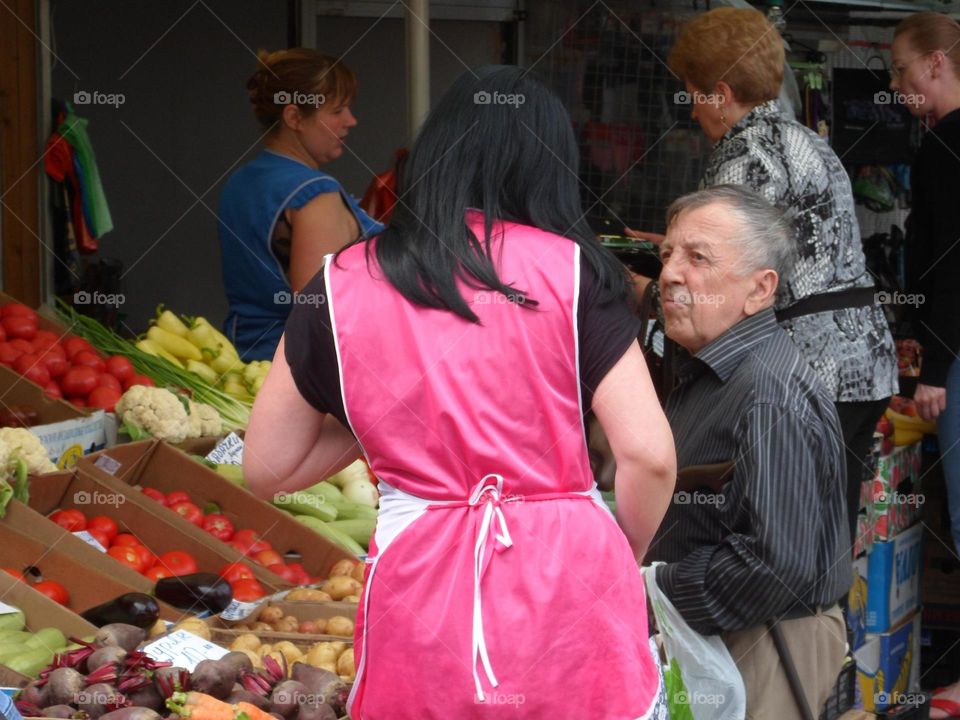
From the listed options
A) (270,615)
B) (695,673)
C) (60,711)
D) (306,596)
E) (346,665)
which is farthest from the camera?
(306,596)

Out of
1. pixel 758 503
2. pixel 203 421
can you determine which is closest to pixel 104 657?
pixel 758 503

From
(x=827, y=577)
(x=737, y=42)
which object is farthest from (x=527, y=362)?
(x=737, y=42)

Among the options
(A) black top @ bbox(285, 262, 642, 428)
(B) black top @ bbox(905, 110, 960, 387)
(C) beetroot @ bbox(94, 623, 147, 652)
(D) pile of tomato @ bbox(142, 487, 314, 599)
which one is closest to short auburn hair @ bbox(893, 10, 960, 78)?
A: (B) black top @ bbox(905, 110, 960, 387)

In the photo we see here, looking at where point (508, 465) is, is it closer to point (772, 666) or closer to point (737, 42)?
point (772, 666)

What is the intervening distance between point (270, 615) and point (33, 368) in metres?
1.62

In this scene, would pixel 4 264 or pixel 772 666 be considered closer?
pixel 772 666

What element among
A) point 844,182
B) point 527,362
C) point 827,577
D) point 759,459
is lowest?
point 827,577

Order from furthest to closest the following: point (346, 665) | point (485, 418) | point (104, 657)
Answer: point (346, 665) → point (104, 657) → point (485, 418)

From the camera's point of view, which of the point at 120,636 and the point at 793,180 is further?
the point at 793,180

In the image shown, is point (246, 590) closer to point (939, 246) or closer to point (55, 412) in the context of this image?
point (55, 412)

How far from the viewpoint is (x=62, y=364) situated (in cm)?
449

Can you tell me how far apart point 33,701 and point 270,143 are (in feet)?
7.45

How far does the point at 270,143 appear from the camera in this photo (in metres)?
4.23

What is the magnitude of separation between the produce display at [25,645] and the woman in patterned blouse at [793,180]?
84.3 inches
